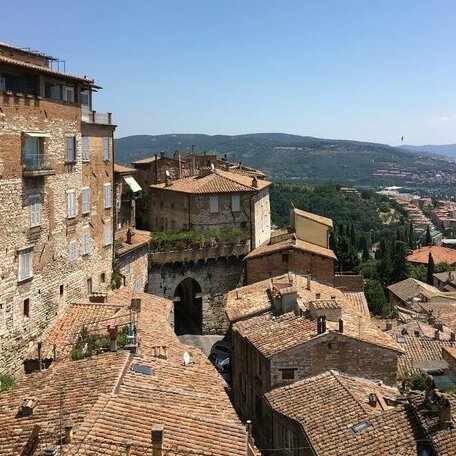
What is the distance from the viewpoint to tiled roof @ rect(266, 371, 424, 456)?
18266 millimetres

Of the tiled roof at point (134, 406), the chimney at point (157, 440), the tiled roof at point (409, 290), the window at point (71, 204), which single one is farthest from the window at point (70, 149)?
the tiled roof at point (409, 290)

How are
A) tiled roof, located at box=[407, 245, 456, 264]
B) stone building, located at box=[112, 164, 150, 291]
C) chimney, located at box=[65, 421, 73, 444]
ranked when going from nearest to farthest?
chimney, located at box=[65, 421, 73, 444] < stone building, located at box=[112, 164, 150, 291] < tiled roof, located at box=[407, 245, 456, 264]

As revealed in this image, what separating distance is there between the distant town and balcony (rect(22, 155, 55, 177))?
123mm

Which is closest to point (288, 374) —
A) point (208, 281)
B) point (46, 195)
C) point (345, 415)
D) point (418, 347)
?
point (345, 415)

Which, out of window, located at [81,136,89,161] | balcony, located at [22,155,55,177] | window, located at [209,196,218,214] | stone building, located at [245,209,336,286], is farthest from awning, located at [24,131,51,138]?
window, located at [209,196,218,214]

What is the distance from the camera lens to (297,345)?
85.0 feet

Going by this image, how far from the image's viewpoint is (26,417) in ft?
59.5

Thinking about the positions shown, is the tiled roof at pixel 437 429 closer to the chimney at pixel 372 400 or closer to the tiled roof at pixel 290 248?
the chimney at pixel 372 400

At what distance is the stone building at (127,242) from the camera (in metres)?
41.8

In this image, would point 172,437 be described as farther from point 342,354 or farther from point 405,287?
point 405,287

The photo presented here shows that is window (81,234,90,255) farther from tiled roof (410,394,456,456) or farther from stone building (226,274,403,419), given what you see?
tiled roof (410,394,456,456)

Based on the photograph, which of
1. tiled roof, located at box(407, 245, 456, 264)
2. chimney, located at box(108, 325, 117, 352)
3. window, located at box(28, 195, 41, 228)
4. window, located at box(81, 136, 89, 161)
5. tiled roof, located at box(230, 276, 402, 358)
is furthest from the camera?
tiled roof, located at box(407, 245, 456, 264)

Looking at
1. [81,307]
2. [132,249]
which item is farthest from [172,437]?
[132,249]

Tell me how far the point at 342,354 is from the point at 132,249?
69.2 ft
